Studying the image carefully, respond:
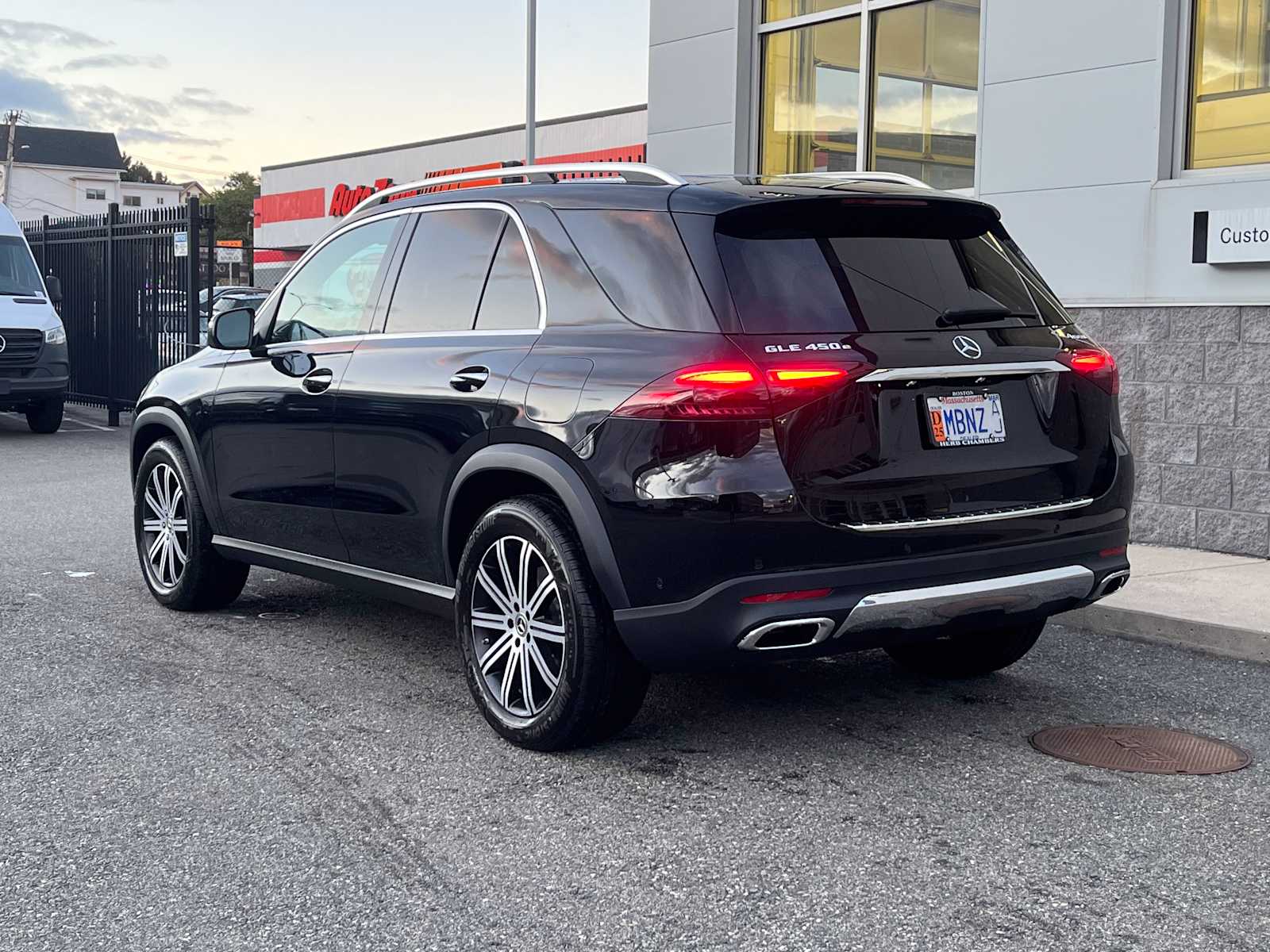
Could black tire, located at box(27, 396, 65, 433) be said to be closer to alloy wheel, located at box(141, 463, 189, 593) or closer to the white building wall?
the white building wall

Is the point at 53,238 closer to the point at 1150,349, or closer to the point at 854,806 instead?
the point at 1150,349

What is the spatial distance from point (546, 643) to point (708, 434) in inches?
40.0

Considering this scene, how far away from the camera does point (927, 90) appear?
11.0 m

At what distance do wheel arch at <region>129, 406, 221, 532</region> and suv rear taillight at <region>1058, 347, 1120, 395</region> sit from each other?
12.3 feet

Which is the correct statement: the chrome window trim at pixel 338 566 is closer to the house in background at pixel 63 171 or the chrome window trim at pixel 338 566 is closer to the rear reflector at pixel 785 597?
the rear reflector at pixel 785 597

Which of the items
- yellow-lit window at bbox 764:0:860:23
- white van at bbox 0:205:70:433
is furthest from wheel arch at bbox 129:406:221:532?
white van at bbox 0:205:70:433

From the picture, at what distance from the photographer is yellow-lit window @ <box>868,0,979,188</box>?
10586 mm

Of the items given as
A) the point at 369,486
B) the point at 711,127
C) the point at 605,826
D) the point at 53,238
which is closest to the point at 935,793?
the point at 605,826

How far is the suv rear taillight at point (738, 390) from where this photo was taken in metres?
4.11

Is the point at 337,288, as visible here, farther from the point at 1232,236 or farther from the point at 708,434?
the point at 1232,236

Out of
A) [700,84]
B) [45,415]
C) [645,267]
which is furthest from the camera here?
[45,415]

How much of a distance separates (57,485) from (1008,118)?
8.06 m

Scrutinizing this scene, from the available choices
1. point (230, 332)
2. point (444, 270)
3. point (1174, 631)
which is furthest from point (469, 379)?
point (1174, 631)

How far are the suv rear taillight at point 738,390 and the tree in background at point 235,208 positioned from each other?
116725 mm
